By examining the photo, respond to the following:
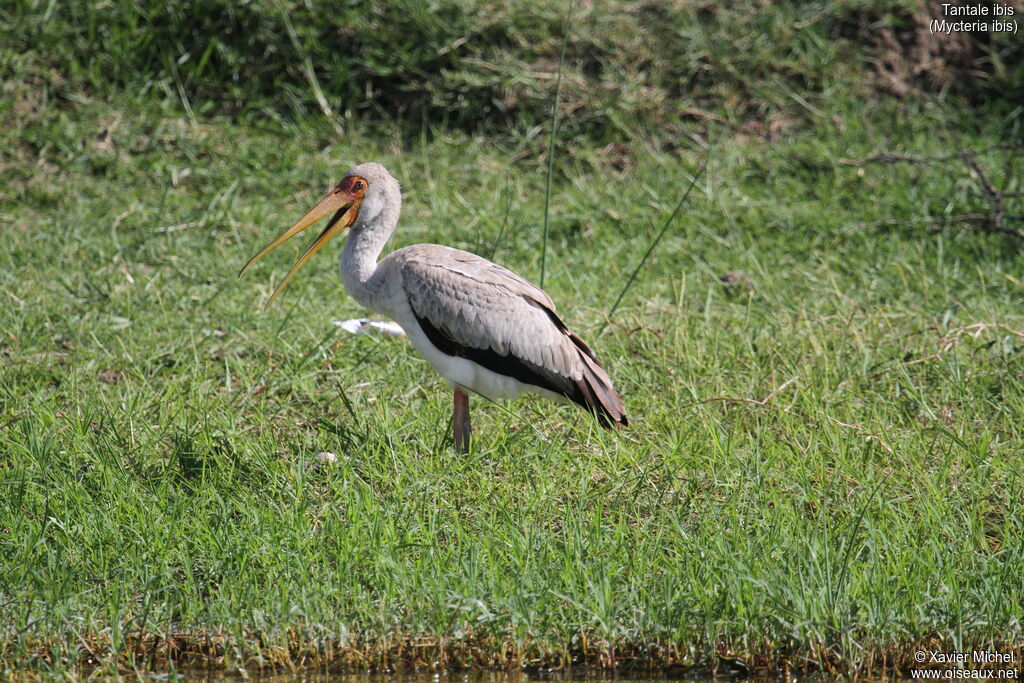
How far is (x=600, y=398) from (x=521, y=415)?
568mm

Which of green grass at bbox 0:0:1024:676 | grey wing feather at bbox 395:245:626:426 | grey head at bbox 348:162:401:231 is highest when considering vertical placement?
grey head at bbox 348:162:401:231

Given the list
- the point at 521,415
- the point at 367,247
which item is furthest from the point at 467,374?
the point at 367,247

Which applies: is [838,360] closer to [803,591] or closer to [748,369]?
[748,369]

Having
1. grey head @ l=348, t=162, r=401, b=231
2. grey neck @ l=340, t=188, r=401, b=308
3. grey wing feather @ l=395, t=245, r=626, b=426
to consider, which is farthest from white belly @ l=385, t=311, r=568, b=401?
grey head @ l=348, t=162, r=401, b=231

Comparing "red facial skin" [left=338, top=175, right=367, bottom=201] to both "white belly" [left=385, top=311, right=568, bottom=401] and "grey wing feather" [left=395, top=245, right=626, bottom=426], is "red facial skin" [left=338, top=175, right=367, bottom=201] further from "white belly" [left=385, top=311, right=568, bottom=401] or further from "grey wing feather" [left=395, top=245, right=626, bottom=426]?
"white belly" [left=385, top=311, right=568, bottom=401]

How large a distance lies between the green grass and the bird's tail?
0.10 metres

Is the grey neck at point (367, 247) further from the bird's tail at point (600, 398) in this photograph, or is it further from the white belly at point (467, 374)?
the bird's tail at point (600, 398)

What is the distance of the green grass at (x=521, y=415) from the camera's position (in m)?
3.38

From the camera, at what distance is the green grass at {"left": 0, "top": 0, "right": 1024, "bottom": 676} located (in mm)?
3383

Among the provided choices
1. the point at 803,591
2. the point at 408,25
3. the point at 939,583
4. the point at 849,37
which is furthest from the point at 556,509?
the point at 849,37

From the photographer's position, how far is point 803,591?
10.9 ft

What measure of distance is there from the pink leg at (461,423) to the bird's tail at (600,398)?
455 millimetres

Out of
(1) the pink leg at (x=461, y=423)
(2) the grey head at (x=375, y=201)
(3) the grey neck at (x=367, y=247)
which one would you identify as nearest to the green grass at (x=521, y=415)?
(1) the pink leg at (x=461, y=423)

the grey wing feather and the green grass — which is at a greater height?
the grey wing feather
